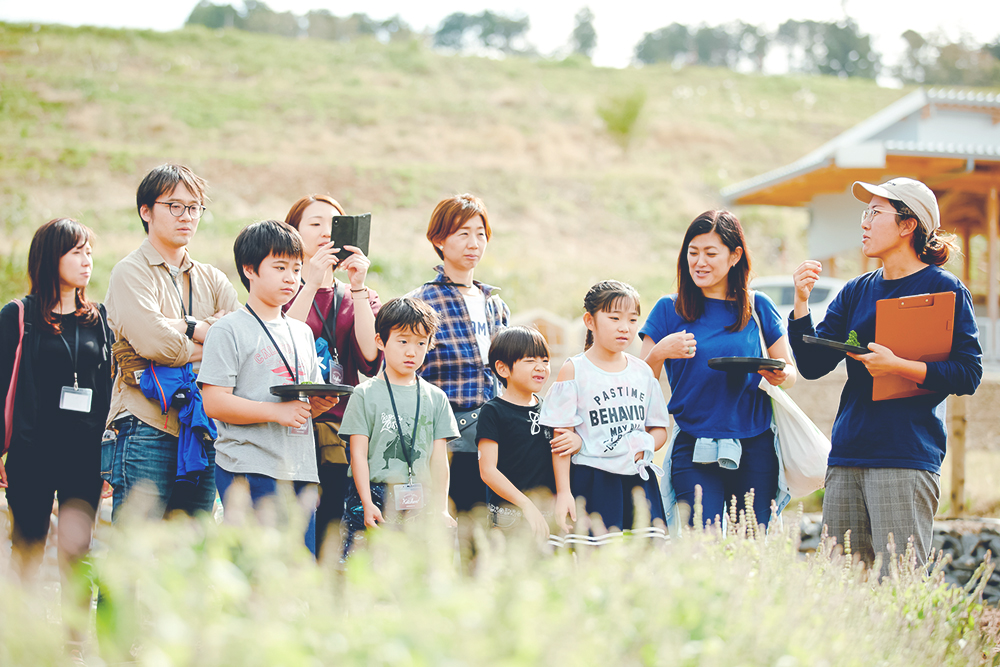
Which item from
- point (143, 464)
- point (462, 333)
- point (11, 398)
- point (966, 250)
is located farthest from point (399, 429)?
point (966, 250)

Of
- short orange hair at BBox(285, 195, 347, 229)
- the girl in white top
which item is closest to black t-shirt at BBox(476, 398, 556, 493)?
the girl in white top

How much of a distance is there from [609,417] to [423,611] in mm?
2126

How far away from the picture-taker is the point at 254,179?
1340 inches

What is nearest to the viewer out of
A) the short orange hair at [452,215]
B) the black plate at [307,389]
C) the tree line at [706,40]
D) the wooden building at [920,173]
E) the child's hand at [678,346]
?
the black plate at [307,389]

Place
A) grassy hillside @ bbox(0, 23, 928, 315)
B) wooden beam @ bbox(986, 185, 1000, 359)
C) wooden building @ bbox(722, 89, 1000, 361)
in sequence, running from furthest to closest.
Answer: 1. grassy hillside @ bbox(0, 23, 928, 315)
2. wooden beam @ bbox(986, 185, 1000, 359)
3. wooden building @ bbox(722, 89, 1000, 361)

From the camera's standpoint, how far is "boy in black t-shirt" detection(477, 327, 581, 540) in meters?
3.67

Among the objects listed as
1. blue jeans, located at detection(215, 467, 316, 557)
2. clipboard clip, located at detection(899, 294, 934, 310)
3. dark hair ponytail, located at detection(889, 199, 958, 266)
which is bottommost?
blue jeans, located at detection(215, 467, 316, 557)

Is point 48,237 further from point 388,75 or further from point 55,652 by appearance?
point 388,75

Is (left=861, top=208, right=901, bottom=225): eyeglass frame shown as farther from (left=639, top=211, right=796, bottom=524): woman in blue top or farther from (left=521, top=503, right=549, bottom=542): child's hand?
(left=521, top=503, right=549, bottom=542): child's hand

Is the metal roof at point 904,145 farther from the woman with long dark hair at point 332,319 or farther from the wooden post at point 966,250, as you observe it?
the woman with long dark hair at point 332,319

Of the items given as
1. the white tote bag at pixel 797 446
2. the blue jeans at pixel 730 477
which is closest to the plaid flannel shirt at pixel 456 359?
the blue jeans at pixel 730 477

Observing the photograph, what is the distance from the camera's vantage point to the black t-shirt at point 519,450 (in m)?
3.75

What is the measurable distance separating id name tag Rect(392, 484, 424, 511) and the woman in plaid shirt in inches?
16.7

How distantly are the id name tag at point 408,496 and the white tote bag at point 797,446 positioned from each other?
1.59 metres
